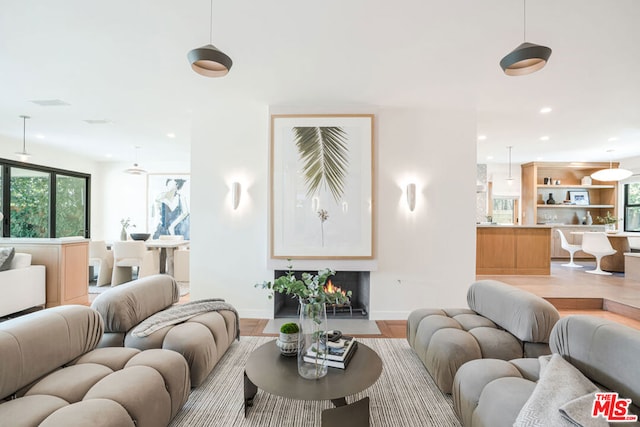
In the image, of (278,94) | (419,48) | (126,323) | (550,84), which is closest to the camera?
(126,323)

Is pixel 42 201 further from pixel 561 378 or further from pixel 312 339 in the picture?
pixel 561 378

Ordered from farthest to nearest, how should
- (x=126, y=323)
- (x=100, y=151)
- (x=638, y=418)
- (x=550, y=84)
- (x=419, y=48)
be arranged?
(x=100, y=151), (x=550, y=84), (x=419, y=48), (x=126, y=323), (x=638, y=418)

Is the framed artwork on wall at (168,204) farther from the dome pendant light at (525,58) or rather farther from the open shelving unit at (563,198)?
the open shelving unit at (563,198)

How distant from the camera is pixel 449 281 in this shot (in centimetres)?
416

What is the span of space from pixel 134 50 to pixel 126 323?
7.75 feet

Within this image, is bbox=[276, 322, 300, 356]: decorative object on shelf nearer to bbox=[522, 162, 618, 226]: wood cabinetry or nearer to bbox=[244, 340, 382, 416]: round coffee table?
bbox=[244, 340, 382, 416]: round coffee table

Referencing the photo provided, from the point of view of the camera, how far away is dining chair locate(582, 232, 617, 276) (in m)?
6.59

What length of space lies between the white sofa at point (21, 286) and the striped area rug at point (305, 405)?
329cm

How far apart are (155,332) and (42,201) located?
656cm

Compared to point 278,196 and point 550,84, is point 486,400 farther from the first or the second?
point 550,84

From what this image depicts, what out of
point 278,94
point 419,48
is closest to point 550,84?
point 419,48

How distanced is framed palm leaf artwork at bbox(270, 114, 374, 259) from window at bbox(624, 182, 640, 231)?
27.4 ft

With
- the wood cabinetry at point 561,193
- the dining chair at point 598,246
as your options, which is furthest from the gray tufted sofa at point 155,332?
the wood cabinetry at point 561,193

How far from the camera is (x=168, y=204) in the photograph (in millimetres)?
8125
